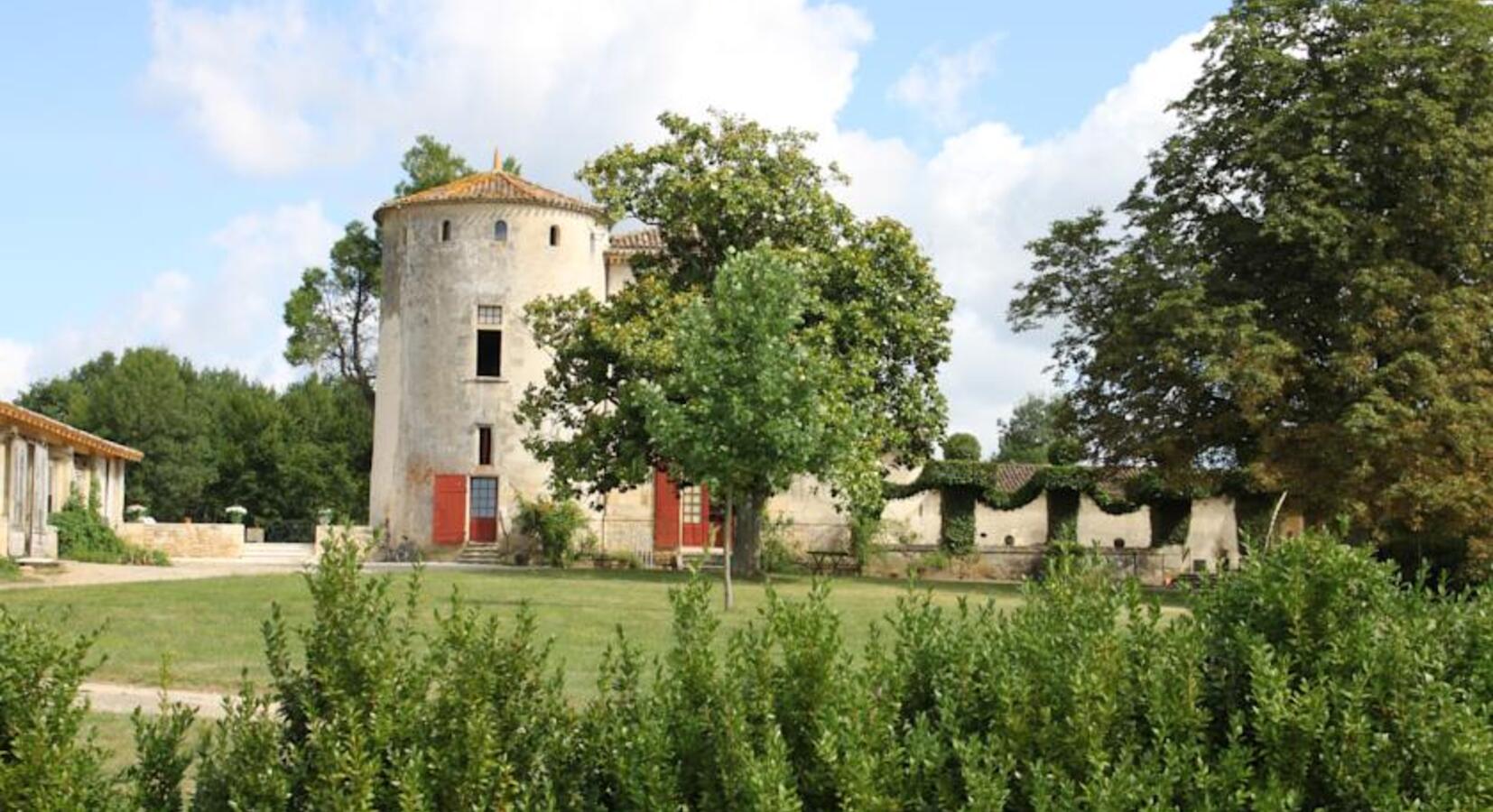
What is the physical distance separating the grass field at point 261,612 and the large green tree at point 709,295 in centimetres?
341

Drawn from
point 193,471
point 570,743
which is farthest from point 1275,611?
point 193,471

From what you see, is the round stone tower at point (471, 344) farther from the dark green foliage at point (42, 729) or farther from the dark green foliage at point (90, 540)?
the dark green foliage at point (42, 729)

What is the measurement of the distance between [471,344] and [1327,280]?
78.4 feet

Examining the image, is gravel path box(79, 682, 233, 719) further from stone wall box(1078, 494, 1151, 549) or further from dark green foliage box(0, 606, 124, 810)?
stone wall box(1078, 494, 1151, 549)

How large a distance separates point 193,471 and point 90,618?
161 feet

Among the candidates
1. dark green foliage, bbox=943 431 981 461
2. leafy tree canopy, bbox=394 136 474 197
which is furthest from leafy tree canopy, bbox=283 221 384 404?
dark green foliage, bbox=943 431 981 461

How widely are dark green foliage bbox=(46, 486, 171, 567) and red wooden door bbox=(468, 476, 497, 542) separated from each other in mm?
9072

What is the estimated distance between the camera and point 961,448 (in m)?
50.5

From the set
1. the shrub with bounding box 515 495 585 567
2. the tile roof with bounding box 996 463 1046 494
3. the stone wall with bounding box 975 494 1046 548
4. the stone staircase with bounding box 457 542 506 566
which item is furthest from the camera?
the tile roof with bounding box 996 463 1046 494

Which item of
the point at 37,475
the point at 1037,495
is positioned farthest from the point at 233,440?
the point at 1037,495

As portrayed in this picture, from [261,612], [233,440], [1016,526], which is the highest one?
[233,440]

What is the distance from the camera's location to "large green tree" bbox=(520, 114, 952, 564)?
111ft

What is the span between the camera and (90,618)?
754 inches

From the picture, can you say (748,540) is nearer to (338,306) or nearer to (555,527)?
(555,527)
